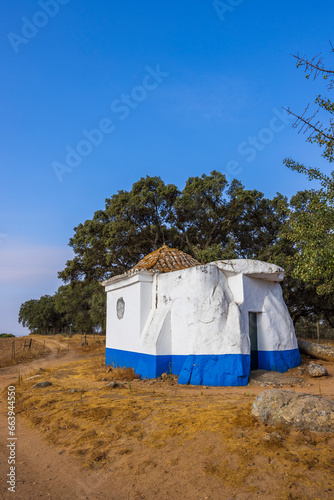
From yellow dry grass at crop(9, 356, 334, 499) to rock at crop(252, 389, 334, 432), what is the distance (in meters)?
→ 0.15

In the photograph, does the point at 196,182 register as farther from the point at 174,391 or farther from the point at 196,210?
the point at 174,391

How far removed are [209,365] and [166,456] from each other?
5750mm

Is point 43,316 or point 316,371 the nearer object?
point 316,371

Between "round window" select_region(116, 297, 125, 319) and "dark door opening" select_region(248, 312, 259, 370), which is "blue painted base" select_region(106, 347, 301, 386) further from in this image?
"round window" select_region(116, 297, 125, 319)

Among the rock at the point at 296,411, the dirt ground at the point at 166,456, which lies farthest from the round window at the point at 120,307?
the rock at the point at 296,411

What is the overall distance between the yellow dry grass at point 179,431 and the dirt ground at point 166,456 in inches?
0.6

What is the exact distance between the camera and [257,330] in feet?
39.3

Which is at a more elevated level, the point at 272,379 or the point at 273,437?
the point at 273,437

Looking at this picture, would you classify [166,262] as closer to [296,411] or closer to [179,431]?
[179,431]

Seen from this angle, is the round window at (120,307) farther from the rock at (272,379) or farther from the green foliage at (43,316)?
the green foliage at (43,316)

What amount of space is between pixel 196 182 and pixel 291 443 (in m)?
18.2

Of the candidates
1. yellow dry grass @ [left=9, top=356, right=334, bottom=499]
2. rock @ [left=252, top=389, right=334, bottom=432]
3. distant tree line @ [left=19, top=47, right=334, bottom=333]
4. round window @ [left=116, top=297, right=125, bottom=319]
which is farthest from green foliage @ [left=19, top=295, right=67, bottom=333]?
rock @ [left=252, top=389, right=334, bottom=432]

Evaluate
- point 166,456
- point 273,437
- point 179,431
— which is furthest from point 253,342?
point 166,456

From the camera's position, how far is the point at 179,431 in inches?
226
